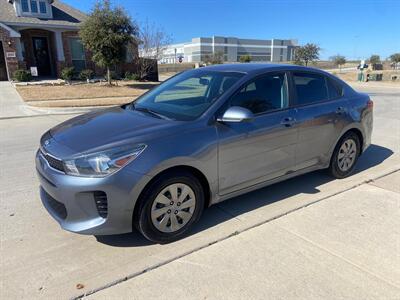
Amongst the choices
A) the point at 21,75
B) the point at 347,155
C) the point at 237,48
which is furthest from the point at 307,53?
the point at 237,48

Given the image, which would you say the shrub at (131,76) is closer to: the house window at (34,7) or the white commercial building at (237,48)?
the house window at (34,7)

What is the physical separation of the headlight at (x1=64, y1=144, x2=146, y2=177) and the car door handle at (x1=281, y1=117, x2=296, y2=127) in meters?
1.90

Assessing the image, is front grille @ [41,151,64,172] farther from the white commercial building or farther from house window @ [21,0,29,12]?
the white commercial building

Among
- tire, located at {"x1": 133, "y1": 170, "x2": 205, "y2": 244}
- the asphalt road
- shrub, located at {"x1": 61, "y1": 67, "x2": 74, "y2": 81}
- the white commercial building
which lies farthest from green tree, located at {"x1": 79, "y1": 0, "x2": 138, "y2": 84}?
the white commercial building

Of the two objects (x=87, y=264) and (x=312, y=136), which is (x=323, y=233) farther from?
(x=87, y=264)

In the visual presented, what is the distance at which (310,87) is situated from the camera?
14.7 feet

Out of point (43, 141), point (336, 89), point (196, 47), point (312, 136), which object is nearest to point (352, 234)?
point (312, 136)

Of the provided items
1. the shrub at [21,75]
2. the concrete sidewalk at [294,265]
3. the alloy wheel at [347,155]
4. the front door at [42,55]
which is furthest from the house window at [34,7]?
the concrete sidewalk at [294,265]

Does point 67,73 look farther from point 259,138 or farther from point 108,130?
point 259,138

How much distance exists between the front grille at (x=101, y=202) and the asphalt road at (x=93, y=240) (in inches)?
17.5

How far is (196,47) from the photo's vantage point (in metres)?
118

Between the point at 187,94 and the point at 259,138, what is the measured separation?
104 cm

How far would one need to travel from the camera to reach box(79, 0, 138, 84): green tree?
18484 millimetres

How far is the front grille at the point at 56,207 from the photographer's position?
3037mm
